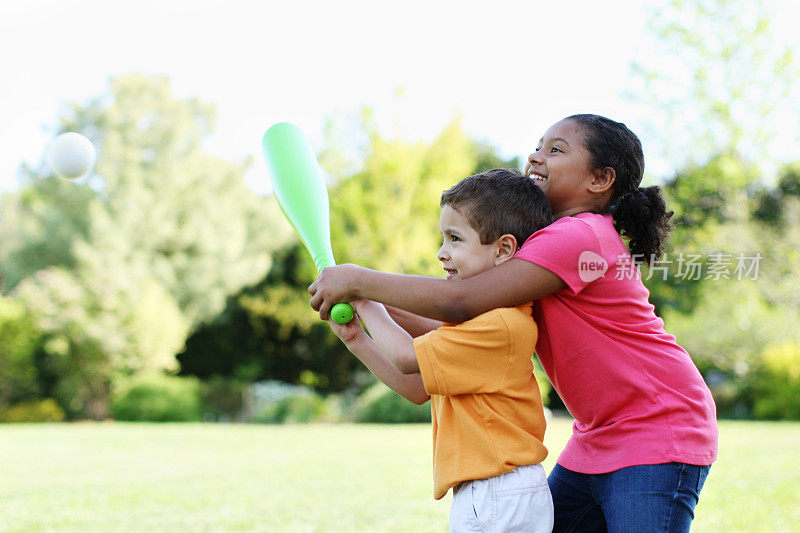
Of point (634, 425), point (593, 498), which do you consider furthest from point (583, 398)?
point (593, 498)

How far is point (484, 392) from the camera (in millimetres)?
2076

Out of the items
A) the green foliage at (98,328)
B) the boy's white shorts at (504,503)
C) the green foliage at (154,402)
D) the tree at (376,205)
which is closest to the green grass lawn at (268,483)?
the boy's white shorts at (504,503)

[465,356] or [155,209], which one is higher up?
[465,356]

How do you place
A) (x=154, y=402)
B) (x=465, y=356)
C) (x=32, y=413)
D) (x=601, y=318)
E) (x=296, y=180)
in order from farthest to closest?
(x=32, y=413), (x=154, y=402), (x=296, y=180), (x=601, y=318), (x=465, y=356)

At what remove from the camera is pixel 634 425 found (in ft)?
6.94

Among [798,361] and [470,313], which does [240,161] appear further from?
[470,313]

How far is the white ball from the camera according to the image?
6625mm

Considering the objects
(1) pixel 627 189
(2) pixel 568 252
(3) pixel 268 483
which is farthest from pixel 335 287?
(3) pixel 268 483

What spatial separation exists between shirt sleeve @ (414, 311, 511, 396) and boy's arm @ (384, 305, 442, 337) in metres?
0.49

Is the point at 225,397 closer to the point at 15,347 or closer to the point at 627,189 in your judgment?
the point at 15,347

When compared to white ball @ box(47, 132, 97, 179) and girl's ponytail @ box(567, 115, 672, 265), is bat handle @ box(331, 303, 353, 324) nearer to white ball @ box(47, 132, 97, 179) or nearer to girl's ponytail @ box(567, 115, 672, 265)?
girl's ponytail @ box(567, 115, 672, 265)

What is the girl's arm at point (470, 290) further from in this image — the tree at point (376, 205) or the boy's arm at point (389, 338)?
the tree at point (376, 205)

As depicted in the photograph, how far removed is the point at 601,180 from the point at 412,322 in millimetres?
754

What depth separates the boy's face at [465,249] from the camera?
2.19m
